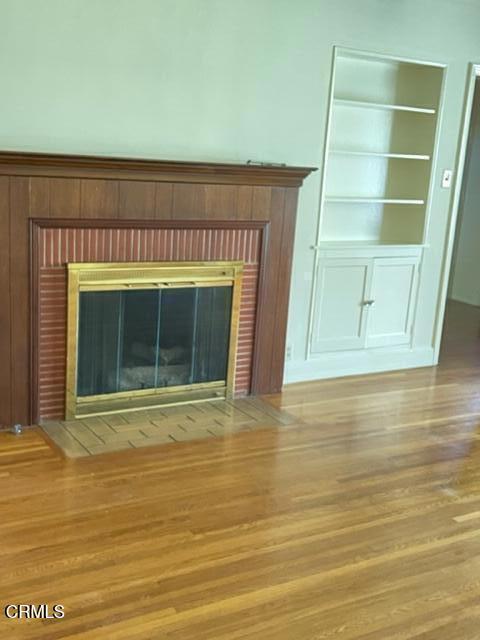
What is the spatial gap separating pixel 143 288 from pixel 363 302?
165cm

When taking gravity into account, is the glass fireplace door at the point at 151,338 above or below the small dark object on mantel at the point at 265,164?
below

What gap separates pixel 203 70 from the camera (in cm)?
395

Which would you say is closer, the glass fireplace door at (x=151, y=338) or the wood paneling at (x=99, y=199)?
the wood paneling at (x=99, y=199)

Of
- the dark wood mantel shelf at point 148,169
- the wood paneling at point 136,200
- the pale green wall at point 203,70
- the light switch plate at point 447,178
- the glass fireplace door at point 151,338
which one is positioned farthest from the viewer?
the light switch plate at point 447,178

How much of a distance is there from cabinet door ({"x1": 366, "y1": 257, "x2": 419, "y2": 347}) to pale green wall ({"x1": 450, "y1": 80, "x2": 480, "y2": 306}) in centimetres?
280

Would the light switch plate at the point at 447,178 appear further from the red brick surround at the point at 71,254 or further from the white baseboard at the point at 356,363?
the red brick surround at the point at 71,254

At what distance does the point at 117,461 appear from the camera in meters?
3.34

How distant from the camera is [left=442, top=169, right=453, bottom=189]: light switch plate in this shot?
5.04m

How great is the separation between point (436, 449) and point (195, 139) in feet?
6.83

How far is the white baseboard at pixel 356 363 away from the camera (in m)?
4.72

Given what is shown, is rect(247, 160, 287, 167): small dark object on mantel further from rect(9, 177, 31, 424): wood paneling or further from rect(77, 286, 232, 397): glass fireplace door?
rect(9, 177, 31, 424): wood paneling

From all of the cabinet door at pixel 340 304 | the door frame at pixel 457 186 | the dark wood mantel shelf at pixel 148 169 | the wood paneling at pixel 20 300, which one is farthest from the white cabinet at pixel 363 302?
the wood paneling at pixel 20 300

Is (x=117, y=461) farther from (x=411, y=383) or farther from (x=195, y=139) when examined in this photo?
(x=411, y=383)

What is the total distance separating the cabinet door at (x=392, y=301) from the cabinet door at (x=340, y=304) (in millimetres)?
94
